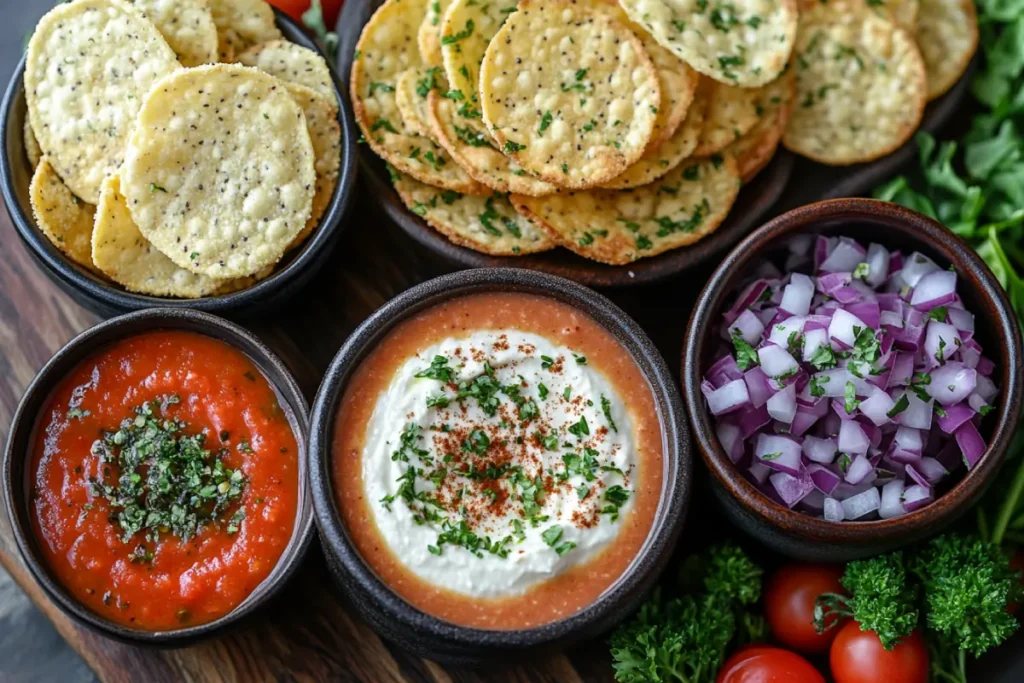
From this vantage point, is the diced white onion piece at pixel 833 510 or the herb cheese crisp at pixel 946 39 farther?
the herb cheese crisp at pixel 946 39

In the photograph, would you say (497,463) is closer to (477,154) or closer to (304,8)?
(477,154)

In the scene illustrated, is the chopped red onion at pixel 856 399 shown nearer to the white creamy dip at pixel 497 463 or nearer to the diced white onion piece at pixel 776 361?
the diced white onion piece at pixel 776 361

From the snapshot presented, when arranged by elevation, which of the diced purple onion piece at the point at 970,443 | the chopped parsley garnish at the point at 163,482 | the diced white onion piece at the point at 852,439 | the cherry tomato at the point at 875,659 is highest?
the chopped parsley garnish at the point at 163,482

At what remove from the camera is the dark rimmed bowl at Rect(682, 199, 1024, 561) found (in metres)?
2.70

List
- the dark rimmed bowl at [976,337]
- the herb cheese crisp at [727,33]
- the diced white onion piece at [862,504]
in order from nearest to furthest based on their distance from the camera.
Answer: the dark rimmed bowl at [976,337] → the diced white onion piece at [862,504] → the herb cheese crisp at [727,33]

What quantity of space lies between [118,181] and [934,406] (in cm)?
217

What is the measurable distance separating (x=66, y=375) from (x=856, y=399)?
2015mm

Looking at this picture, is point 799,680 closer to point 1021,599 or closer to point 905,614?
point 905,614

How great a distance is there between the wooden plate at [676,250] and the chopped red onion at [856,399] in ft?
1.01

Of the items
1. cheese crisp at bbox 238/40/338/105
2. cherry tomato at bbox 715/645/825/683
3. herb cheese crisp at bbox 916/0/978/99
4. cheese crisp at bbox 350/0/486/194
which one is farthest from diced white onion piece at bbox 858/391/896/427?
cheese crisp at bbox 238/40/338/105

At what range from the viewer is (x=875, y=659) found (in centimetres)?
291

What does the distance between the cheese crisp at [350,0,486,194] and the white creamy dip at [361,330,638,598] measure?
59 centimetres

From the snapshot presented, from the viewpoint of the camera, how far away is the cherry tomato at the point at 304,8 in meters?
3.47

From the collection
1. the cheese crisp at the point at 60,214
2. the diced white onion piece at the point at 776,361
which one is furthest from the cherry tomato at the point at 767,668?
the cheese crisp at the point at 60,214
